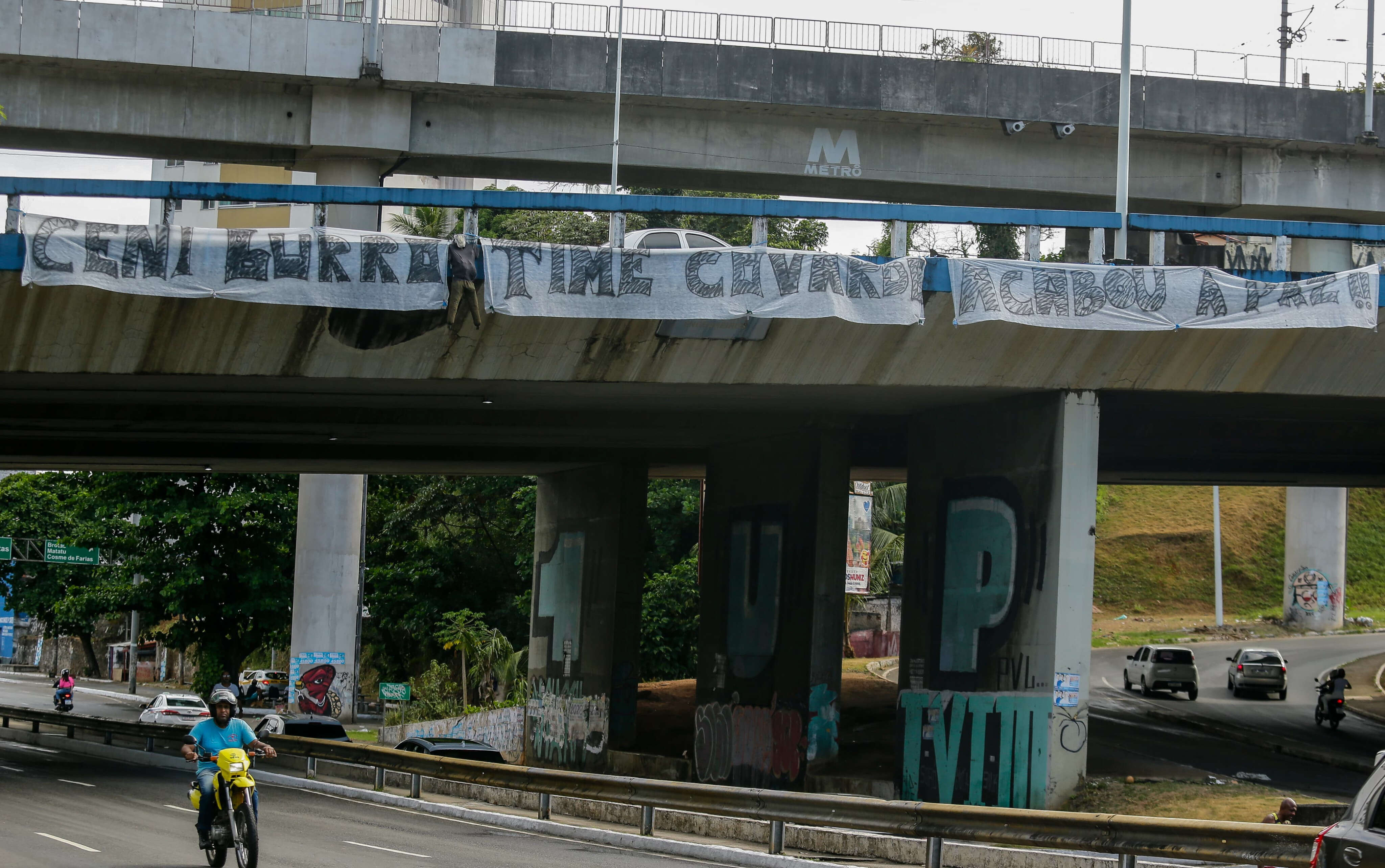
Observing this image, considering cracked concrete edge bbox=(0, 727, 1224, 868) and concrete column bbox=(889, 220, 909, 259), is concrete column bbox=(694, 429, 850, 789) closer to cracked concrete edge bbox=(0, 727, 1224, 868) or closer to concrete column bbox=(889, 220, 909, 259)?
concrete column bbox=(889, 220, 909, 259)

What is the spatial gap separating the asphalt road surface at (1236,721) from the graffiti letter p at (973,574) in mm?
2880

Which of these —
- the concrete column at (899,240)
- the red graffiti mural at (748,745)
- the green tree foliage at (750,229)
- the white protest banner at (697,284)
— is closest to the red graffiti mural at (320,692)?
the red graffiti mural at (748,745)

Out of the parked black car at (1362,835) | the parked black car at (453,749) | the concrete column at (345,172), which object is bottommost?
the parked black car at (453,749)

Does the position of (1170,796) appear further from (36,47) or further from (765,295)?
(36,47)

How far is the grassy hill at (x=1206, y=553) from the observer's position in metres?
72.4

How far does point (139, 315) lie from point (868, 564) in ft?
101

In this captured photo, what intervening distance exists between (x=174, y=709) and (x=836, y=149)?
23.8m

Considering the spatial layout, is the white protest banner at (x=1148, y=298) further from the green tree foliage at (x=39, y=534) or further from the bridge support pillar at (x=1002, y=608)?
the green tree foliage at (x=39, y=534)

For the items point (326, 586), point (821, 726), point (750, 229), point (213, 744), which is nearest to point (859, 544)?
point (750, 229)

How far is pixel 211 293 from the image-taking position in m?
18.3

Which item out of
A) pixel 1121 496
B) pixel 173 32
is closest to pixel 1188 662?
pixel 173 32

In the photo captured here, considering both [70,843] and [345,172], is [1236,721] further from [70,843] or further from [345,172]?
[70,843]

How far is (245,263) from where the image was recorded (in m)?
18.5

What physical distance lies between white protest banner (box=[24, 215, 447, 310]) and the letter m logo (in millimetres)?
16302
